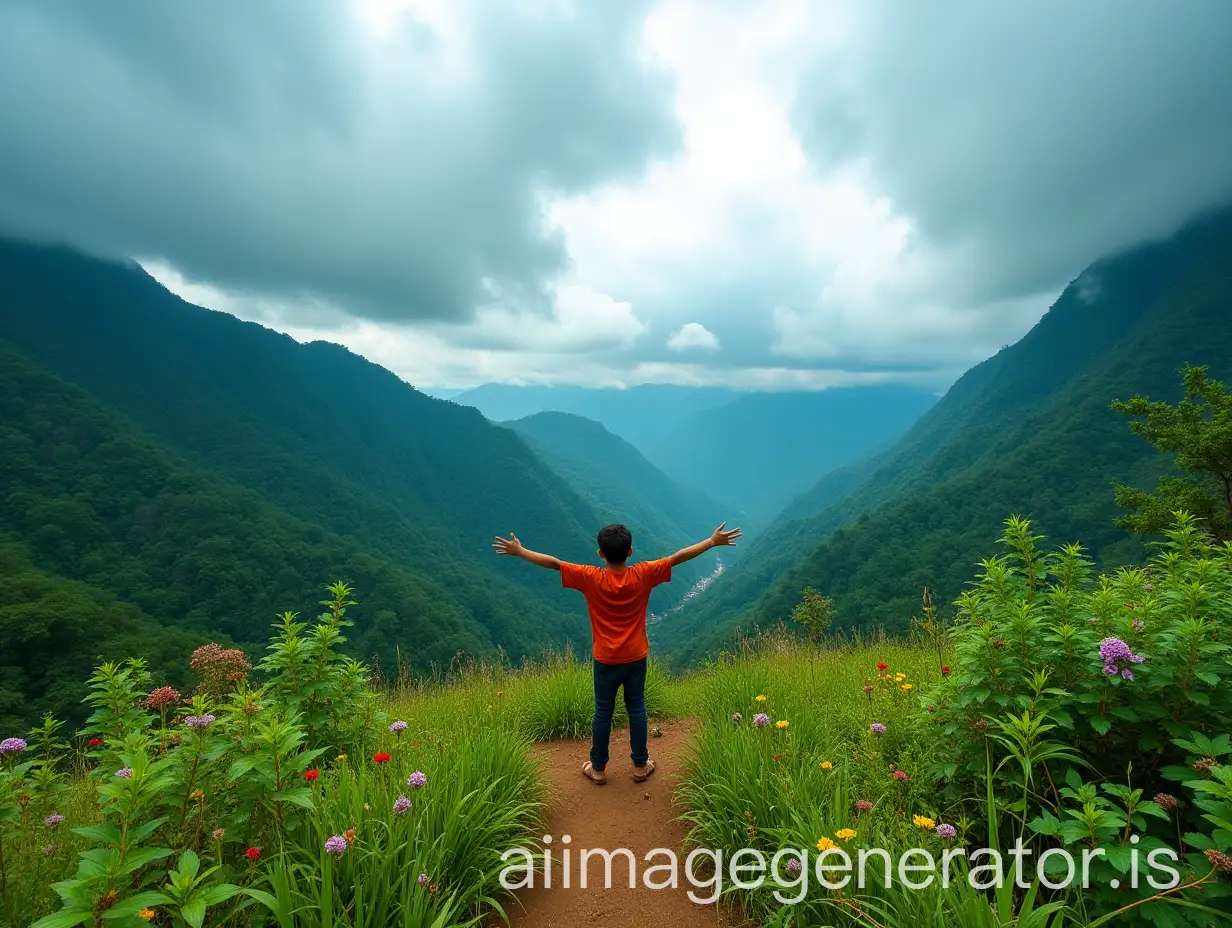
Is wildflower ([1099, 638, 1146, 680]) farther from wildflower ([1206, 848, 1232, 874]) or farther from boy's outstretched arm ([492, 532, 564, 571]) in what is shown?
boy's outstretched arm ([492, 532, 564, 571])

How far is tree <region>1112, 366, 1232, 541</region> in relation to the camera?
14750mm

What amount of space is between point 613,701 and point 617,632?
1.85ft

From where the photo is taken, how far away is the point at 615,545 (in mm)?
4332

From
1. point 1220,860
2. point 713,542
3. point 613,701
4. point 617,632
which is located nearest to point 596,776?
point 613,701

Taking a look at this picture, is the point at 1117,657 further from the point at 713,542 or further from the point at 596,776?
the point at 596,776

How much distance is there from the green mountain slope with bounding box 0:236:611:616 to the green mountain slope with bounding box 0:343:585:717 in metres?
21.0

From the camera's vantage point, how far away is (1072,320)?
545 feet

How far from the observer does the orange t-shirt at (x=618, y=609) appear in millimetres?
4262

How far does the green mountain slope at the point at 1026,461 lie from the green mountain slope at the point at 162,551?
36835 millimetres

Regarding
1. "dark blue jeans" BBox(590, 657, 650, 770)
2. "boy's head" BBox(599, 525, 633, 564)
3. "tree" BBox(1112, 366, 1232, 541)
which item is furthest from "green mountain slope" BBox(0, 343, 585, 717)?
"boy's head" BBox(599, 525, 633, 564)

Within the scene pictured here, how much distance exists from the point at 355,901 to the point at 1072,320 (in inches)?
8710

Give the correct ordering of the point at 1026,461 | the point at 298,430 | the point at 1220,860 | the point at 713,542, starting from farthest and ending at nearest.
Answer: the point at 298,430, the point at 1026,461, the point at 713,542, the point at 1220,860

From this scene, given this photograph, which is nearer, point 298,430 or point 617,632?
point 617,632

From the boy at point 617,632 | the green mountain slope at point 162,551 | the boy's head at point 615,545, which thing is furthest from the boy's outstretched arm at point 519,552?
the green mountain slope at point 162,551
